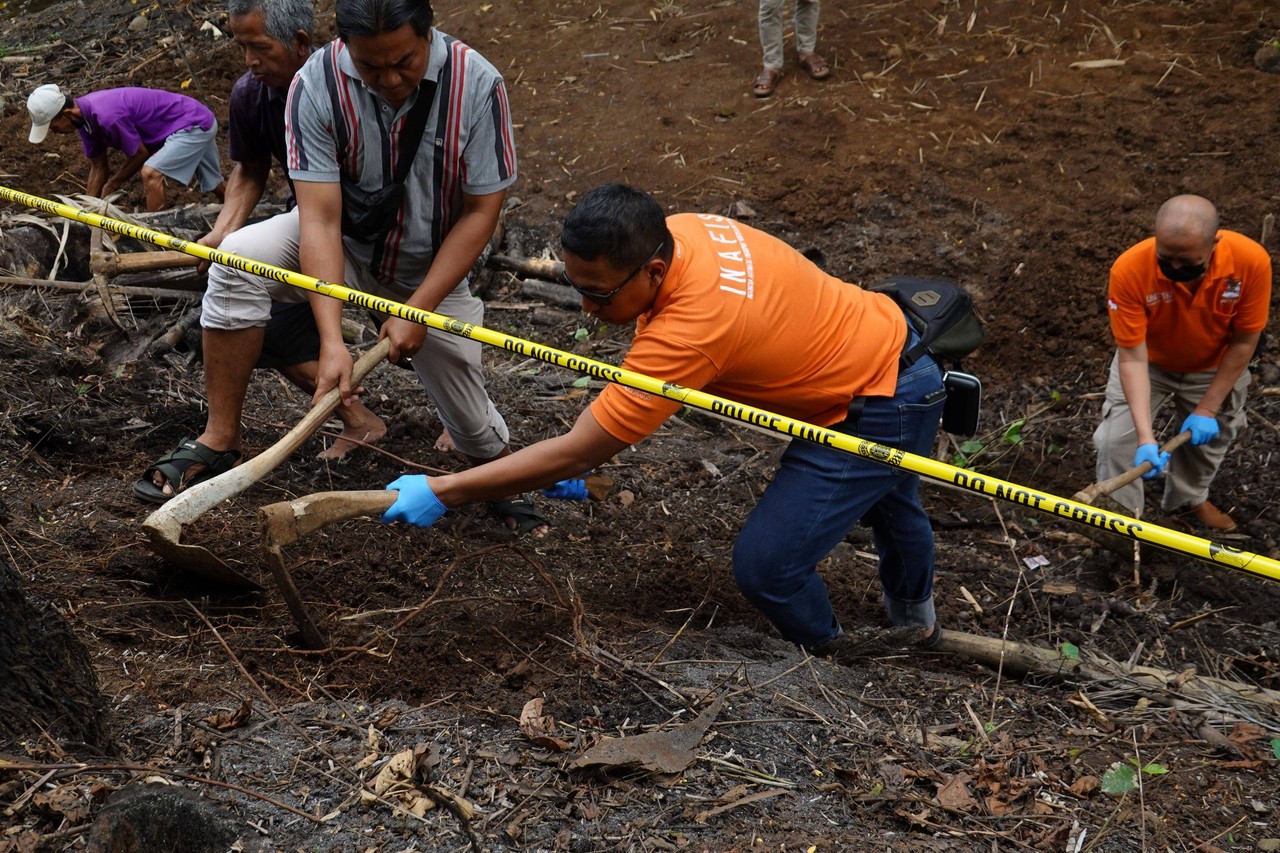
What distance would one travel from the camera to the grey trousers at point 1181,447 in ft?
16.4

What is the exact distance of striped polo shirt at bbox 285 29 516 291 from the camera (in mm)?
3447

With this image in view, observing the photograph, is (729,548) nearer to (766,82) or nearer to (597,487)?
(597,487)

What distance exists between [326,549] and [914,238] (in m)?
4.73

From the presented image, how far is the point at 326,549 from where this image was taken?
145 inches

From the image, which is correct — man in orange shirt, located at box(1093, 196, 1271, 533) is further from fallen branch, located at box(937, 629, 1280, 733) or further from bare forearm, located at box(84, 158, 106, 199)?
bare forearm, located at box(84, 158, 106, 199)

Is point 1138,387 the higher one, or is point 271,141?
point 271,141

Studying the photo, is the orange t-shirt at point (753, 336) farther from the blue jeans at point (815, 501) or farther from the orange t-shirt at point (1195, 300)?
the orange t-shirt at point (1195, 300)

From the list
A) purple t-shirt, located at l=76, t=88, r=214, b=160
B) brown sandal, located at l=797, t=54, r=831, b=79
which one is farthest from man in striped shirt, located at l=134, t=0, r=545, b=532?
brown sandal, located at l=797, t=54, r=831, b=79

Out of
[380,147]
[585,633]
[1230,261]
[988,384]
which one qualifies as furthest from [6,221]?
[1230,261]

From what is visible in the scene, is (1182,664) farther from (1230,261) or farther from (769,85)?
(769,85)

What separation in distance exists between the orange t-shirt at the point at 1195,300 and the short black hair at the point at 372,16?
10.3 ft

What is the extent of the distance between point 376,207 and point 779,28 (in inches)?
227

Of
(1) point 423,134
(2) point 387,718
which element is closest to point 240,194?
(1) point 423,134

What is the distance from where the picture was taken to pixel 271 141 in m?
4.11
